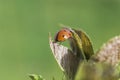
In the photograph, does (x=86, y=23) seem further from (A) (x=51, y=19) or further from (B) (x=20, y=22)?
(B) (x=20, y=22)

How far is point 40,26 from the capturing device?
343cm

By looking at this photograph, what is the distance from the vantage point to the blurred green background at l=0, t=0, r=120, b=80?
283 cm

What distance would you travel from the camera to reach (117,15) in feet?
12.4

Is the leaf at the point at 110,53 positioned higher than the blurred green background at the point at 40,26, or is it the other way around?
the leaf at the point at 110,53

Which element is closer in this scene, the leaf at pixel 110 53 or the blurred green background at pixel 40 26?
the leaf at pixel 110 53

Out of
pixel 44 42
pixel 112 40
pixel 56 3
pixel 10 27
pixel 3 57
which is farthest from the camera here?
pixel 56 3

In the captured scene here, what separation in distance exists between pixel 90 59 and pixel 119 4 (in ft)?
11.8

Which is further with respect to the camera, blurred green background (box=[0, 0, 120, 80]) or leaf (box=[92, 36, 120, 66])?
blurred green background (box=[0, 0, 120, 80])

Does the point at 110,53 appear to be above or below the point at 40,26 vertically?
above

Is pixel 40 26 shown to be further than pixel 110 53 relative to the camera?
Yes

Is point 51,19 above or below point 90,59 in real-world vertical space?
below

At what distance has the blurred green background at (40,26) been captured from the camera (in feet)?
9.30

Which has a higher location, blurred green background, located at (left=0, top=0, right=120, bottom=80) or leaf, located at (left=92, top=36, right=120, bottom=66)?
Result: leaf, located at (left=92, top=36, right=120, bottom=66)

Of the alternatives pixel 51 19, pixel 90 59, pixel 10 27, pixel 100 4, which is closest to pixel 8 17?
pixel 10 27
